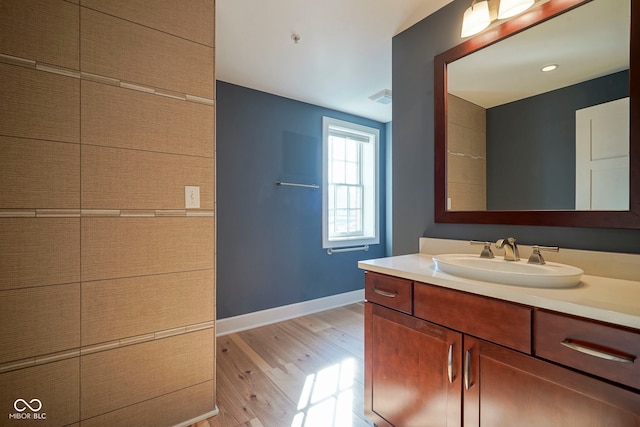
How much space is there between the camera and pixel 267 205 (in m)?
2.91

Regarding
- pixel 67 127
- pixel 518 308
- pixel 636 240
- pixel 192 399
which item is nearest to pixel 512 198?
pixel 636 240

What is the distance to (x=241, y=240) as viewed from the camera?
2.77m

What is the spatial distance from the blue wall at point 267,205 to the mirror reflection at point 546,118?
1765 millimetres

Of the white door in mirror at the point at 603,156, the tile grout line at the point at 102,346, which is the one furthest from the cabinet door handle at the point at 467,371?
the tile grout line at the point at 102,346

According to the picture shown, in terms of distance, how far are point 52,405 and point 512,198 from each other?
2.36 m

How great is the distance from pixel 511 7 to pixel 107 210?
7.16 feet

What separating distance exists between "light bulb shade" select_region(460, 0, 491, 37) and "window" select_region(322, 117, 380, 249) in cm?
192

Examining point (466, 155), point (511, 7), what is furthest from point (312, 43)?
point (466, 155)

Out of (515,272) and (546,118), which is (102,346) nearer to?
(515,272)

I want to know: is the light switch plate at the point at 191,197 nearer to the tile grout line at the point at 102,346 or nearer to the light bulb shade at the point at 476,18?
the tile grout line at the point at 102,346

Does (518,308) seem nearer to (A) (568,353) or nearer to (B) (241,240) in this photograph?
(A) (568,353)

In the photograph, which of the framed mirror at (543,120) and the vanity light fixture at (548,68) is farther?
the vanity light fixture at (548,68)

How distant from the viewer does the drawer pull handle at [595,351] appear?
0.73 meters

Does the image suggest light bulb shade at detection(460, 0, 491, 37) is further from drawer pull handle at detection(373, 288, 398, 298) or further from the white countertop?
drawer pull handle at detection(373, 288, 398, 298)
